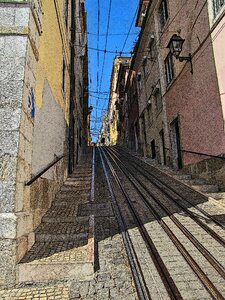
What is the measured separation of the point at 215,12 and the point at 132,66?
15.8 meters

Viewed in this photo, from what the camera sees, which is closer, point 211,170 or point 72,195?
point 72,195

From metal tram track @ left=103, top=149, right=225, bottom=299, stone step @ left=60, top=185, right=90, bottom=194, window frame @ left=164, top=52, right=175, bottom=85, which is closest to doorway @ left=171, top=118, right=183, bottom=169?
window frame @ left=164, top=52, right=175, bottom=85

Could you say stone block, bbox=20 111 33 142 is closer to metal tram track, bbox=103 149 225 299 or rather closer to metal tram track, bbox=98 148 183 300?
metal tram track, bbox=98 148 183 300

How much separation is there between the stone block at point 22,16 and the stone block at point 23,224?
3492 mm

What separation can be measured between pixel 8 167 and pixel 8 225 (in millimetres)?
915

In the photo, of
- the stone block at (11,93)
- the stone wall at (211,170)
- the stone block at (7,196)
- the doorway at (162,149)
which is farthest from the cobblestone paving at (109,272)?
the doorway at (162,149)

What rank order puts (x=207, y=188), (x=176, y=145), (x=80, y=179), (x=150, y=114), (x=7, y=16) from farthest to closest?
(x=150, y=114) < (x=176, y=145) < (x=80, y=179) < (x=207, y=188) < (x=7, y=16)

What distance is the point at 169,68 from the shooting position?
46.6ft

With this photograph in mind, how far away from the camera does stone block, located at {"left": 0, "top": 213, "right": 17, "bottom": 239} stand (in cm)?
375

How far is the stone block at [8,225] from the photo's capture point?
3747 mm

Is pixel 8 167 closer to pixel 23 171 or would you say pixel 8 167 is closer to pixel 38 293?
pixel 23 171

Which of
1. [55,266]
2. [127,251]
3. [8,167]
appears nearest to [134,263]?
[127,251]

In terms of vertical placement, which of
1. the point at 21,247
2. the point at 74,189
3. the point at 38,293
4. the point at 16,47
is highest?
the point at 16,47

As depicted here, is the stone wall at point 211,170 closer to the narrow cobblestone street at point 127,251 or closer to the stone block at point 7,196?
the narrow cobblestone street at point 127,251
